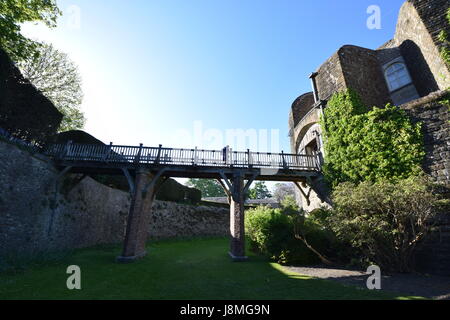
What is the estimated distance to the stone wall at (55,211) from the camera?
920 centimetres

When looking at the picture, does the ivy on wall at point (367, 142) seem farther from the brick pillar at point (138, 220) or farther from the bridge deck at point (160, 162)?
the brick pillar at point (138, 220)

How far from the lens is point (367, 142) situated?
32.3ft

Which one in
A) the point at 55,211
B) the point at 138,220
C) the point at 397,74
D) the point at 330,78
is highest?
the point at 397,74

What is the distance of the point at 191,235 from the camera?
20.4 metres

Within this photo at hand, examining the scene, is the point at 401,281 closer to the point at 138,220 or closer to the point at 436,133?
the point at 436,133

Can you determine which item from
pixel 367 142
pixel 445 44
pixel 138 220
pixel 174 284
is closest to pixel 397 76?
pixel 445 44

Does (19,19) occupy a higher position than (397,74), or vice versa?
(19,19)

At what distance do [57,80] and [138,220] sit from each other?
20.3 m

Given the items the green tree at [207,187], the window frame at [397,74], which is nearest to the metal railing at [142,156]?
the window frame at [397,74]

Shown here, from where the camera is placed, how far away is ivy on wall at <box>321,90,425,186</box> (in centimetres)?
870

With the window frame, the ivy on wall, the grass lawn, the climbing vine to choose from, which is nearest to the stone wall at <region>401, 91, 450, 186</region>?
the ivy on wall

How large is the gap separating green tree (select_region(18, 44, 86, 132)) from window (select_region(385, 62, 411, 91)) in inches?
1104

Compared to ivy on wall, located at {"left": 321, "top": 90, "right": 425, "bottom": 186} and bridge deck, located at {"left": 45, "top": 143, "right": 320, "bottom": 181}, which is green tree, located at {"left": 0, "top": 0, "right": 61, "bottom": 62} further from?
ivy on wall, located at {"left": 321, "top": 90, "right": 425, "bottom": 186}
